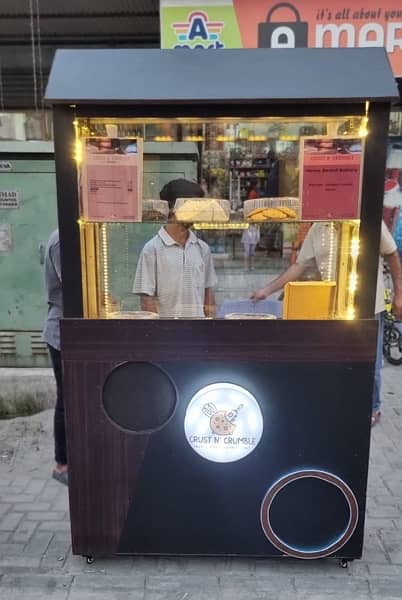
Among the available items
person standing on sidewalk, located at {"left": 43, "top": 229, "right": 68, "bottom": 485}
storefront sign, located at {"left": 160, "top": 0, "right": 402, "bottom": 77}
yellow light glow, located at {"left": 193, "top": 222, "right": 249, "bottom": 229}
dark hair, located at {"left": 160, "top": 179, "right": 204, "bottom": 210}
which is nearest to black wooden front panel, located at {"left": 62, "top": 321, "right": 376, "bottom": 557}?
yellow light glow, located at {"left": 193, "top": 222, "right": 249, "bottom": 229}

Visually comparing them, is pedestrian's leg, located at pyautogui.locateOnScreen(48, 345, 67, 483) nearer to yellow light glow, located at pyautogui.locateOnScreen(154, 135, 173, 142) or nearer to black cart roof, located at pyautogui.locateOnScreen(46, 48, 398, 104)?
yellow light glow, located at pyautogui.locateOnScreen(154, 135, 173, 142)

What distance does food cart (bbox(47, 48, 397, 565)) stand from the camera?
217 cm

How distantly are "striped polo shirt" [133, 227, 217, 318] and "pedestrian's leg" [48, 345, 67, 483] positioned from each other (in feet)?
2.73

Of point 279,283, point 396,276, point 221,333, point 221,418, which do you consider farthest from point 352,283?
point 396,276

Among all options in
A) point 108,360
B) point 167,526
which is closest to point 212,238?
point 108,360

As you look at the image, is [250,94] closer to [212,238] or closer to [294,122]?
[294,122]

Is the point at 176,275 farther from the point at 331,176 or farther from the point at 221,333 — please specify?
the point at 331,176

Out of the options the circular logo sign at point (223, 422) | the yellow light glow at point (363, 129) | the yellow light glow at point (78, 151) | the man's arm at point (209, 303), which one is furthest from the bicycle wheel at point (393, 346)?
the yellow light glow at point (78, 151)

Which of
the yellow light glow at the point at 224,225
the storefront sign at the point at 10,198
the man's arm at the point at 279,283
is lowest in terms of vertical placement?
the man's arm at the point at 279,283

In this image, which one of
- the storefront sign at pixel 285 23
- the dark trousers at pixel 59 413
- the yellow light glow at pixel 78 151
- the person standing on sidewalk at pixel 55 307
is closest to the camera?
the yellow light glow at pixel 78 151

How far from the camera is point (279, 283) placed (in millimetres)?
2637

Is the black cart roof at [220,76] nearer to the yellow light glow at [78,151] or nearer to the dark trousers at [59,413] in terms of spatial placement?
the yellow light glow at [78,151]

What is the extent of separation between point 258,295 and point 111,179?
3.10 ft

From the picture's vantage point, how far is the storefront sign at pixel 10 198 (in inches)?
181
